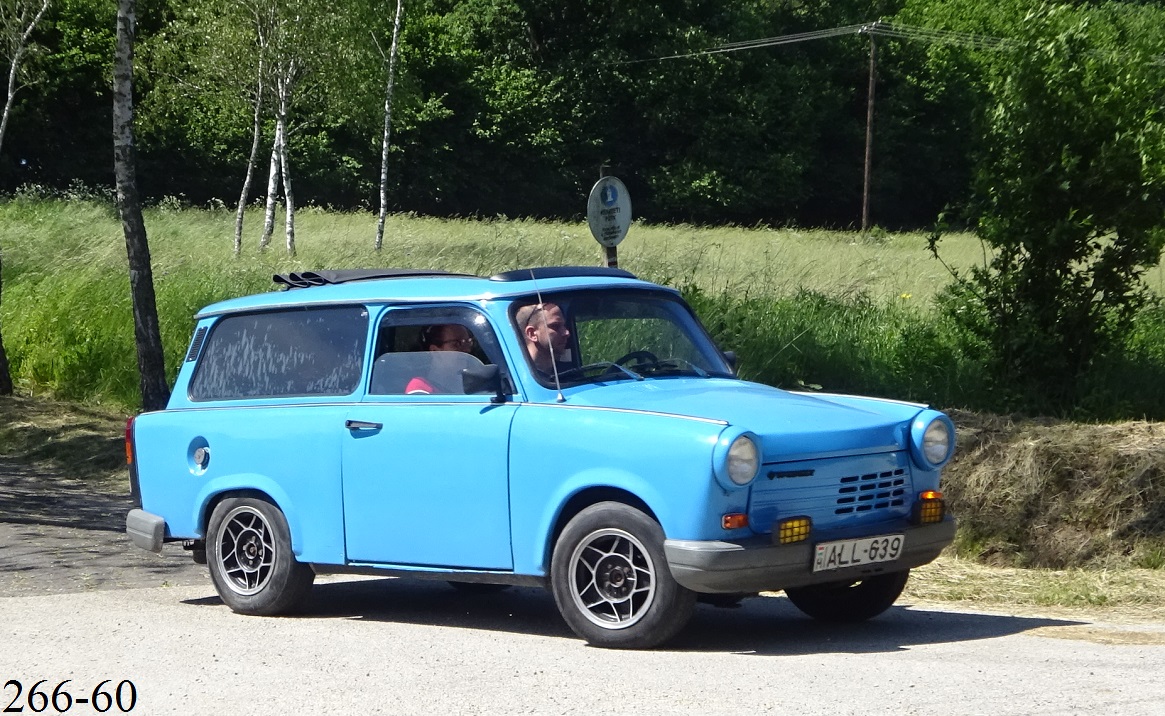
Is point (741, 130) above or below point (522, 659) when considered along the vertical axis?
above

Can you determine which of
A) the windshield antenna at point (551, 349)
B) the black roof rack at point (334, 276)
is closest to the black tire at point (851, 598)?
the windshield antenna at point (551, 349)

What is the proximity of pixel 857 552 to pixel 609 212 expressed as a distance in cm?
760

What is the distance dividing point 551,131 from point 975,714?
2299 inches

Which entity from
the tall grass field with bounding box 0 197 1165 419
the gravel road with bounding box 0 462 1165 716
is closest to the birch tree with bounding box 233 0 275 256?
the tall grass field with bounding box 0 197 1165 419

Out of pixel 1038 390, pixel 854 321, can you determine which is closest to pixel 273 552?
pixel 1038 390

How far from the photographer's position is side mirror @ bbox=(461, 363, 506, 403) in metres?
7.16

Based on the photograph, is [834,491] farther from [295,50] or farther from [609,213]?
[295,50]

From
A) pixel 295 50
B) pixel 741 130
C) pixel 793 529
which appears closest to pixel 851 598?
pixel 793 529

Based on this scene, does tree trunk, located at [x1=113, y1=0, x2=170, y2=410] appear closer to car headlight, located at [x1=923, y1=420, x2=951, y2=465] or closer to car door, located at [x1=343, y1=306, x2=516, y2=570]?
car door, located at [x1=343, y1=306, x2=516, y2=570]

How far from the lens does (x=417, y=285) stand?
786cm

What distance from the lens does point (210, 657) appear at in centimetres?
673

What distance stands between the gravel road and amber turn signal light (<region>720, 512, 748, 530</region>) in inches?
24.1

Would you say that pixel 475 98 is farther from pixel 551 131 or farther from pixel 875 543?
pixel 875 543

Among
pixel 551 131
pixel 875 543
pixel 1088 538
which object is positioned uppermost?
pixel 551 131
